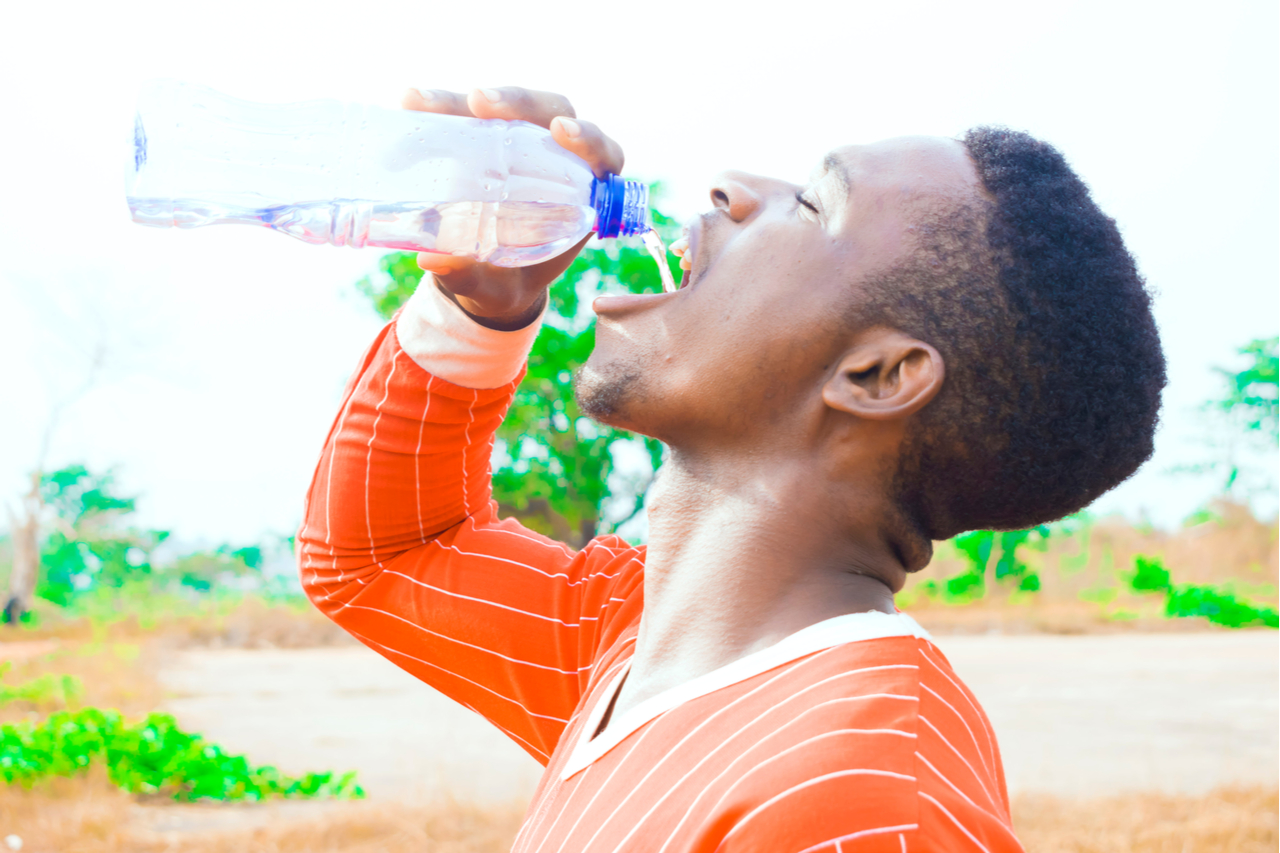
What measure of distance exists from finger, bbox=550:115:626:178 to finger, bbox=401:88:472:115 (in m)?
0.12

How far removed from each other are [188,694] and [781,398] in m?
6.33

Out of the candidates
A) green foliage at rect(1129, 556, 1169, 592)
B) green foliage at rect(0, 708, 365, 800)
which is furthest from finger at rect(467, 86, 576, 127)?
green foliage at rect(1129, 556, 1169, 592)

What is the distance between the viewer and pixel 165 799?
409 cm

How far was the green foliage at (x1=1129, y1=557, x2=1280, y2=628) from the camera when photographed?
32.4 feet

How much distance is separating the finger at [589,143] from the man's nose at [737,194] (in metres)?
0.12

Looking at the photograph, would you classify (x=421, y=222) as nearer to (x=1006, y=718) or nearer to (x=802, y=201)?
(x=802, y=201)

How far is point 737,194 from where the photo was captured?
1.19 m

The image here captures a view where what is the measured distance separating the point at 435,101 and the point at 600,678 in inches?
27.7

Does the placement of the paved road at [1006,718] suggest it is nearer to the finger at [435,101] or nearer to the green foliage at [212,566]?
the green foliage at [212,566]

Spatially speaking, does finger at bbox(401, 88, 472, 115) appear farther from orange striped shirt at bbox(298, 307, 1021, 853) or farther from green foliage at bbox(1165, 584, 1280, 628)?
green foliage at bbox(1165, 584, 1280, 628)

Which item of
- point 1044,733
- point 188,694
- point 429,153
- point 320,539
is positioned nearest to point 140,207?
point 429,153

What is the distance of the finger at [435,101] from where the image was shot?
1.22 meters

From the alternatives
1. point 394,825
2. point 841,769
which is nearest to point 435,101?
point 841,769

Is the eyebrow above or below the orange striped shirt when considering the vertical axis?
above
